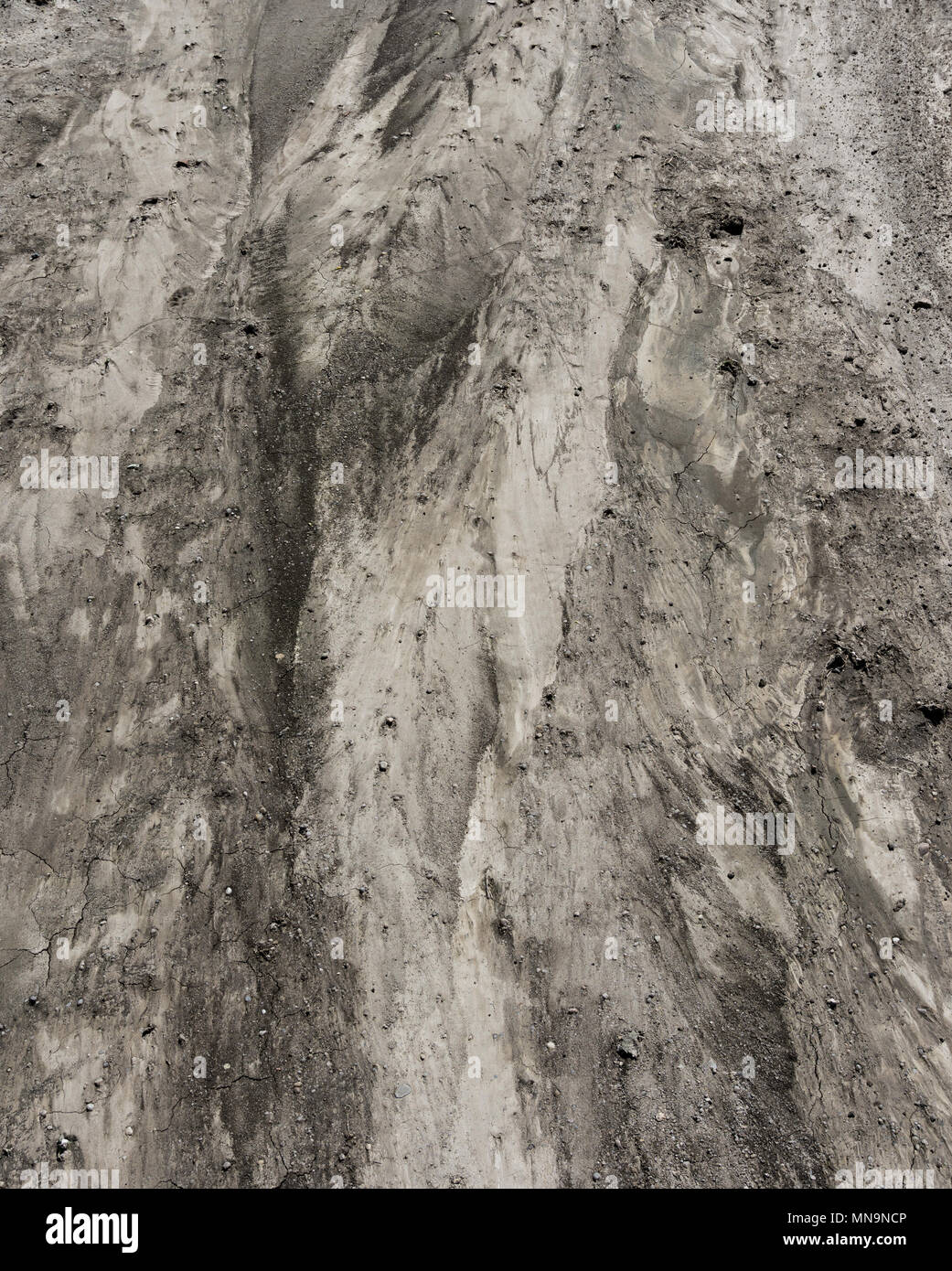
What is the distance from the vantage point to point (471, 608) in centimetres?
721

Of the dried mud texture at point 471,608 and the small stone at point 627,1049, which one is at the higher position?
the dried mud texture at point 471,608

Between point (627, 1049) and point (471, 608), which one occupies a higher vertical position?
point (471, 608)

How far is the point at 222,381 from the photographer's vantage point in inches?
309

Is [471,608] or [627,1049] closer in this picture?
[627,1049]

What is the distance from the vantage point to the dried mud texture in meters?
6.33

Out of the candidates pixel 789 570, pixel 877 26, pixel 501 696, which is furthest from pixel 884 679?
pixel 877 26

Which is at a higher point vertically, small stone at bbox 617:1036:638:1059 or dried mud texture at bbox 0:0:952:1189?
dried mud texture at bbox 0:0:952:1189

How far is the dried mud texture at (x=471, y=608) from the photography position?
20.8ft

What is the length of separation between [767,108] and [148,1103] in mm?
10957
